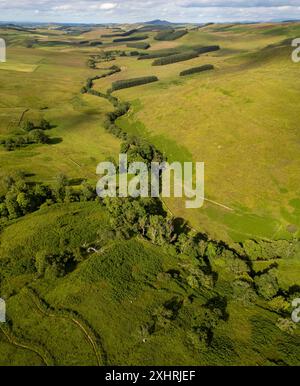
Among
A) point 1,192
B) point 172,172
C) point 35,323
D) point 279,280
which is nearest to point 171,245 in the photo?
point 279,280

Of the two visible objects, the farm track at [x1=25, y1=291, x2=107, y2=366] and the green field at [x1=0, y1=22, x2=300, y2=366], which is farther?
the green field at [x1=0, y1=22, x2=300, y2=366]

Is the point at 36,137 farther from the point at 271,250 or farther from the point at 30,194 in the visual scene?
the point at 271,250

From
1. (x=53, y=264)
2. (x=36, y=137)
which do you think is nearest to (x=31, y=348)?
(x=53, y=264)

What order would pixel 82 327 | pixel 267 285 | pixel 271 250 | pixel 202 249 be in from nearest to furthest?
pixel 82 327 → pixel 267 285 → pixel 202 249 → pixel 271 250

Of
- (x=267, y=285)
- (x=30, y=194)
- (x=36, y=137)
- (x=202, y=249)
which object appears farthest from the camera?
(x=36, y=137)

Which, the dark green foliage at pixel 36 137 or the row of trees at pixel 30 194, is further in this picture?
the dark green foliage at pixel 36 137

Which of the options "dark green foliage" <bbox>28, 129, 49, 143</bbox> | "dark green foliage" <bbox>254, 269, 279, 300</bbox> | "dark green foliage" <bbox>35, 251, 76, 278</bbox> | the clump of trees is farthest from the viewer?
"dark green foliage" <bbox>28, 129, 49, 143</bbox>

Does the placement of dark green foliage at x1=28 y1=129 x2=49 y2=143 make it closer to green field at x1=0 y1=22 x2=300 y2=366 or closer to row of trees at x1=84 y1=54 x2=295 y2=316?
green field at x1=0 y1=22 x2=300 y2=366

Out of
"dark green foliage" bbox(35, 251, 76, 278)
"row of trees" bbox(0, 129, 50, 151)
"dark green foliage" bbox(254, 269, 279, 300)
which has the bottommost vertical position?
"dark green foliage" bbox(254, 269, 279, 300)

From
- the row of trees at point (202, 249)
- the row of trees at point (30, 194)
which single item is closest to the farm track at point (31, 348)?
the row of trees at point (202, 249)

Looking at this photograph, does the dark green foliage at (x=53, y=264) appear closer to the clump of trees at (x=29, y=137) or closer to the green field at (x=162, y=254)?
the green field at (x=162, y=254)

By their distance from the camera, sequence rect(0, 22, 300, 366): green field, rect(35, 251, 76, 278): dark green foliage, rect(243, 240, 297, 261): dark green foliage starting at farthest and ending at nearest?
rect(243, 240, 297, 261): dark green foliage, rect(35, 251, 76, 278): dark green foliage, rect(0, 22, 300, 366): green field

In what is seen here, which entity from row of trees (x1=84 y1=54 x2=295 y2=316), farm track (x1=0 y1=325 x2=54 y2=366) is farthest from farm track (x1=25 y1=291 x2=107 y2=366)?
row of trees (x1=84 y1=54 x2=295 y2=316)
